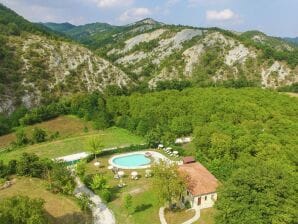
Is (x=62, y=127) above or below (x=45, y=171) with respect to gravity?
below

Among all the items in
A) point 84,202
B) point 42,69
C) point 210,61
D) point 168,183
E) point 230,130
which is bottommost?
point 84,202

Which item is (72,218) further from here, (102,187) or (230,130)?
(230,130)

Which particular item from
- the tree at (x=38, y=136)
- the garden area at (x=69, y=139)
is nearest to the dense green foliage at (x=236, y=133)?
the garden area at (x=69, y=139)

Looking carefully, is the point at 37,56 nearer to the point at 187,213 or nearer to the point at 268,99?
the point at 268,99

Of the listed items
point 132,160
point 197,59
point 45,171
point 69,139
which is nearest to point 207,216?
point 132,160

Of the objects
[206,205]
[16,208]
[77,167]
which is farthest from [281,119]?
[16,208]

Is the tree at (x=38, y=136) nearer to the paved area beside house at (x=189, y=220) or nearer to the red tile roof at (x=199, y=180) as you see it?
the red tile roof at (x=199, y=180)

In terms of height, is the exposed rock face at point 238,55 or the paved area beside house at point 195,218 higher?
the exposed rock face at point 238,55
